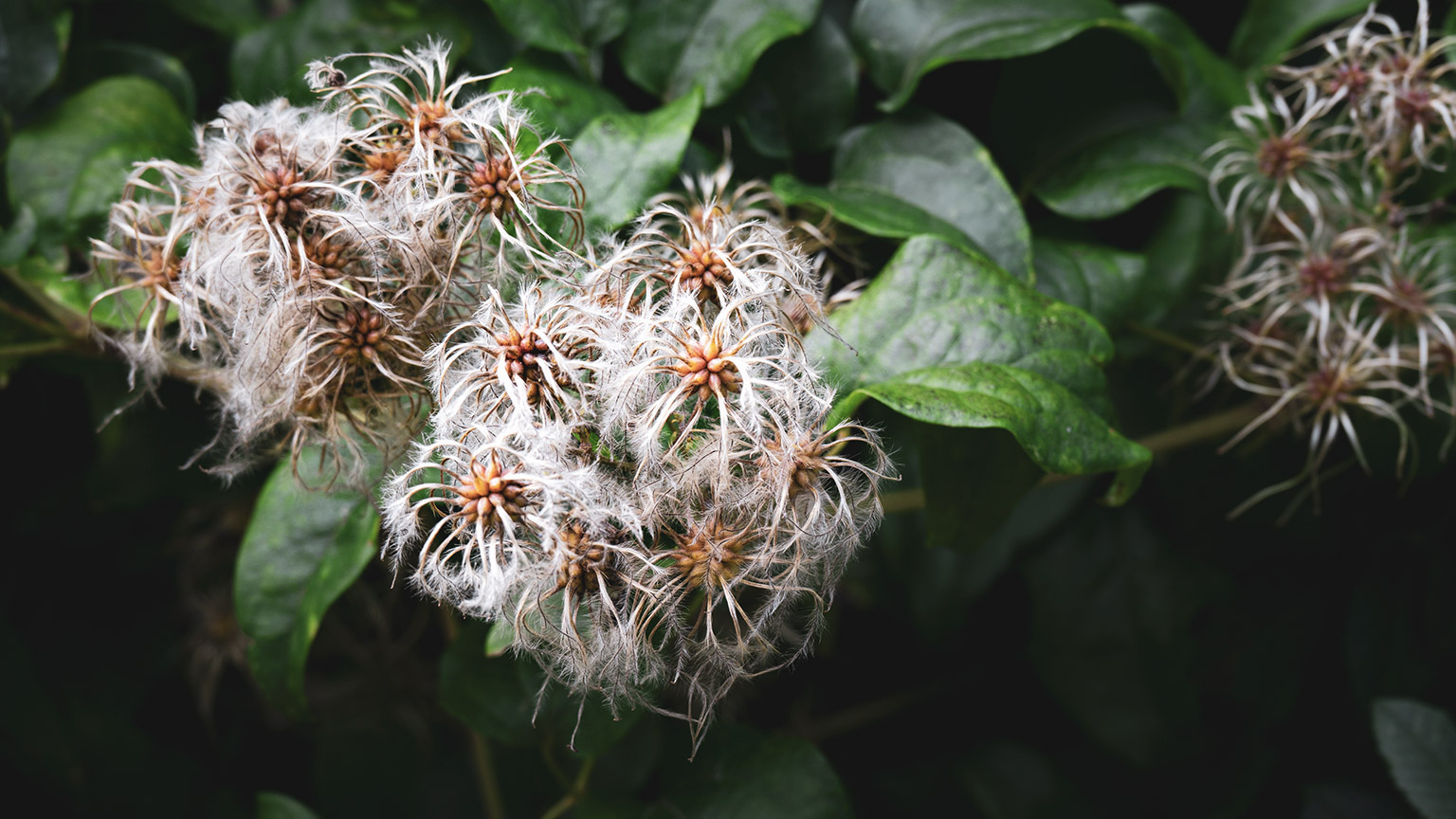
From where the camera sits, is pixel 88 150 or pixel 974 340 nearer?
pixel 974 340

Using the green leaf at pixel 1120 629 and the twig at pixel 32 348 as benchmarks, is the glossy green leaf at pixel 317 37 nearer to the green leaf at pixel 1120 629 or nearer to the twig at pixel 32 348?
the twig at pixel 32 348

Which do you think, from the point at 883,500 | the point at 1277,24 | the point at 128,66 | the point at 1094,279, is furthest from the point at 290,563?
the point at 1277,24

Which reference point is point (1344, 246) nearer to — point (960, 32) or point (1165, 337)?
point (1165, 337)

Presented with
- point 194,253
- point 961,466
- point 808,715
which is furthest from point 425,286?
point 808,715

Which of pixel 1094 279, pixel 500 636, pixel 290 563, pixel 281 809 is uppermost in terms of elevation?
pixel 1094 279

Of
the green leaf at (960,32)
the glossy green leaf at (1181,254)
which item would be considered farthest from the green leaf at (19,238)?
the glossy green leaf at (1181,254)

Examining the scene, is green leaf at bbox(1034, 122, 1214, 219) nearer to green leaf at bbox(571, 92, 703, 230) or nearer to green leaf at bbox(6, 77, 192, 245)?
green leaf at bbox(571, 92, 703, 230)
